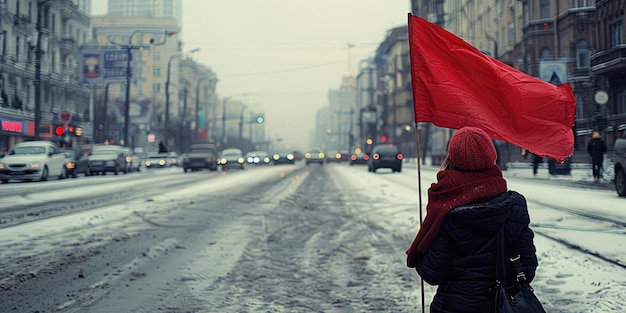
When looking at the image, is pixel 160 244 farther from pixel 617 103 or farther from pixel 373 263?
pixel 617 103

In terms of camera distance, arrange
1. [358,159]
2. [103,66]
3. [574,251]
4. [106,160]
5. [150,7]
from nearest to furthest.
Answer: [574,251] → [106,160] → [103,66] → [358,159] → [150,7]

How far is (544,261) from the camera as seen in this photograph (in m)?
7.45

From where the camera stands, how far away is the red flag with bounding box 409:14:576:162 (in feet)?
13.6

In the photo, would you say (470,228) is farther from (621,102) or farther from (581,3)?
(621,102)

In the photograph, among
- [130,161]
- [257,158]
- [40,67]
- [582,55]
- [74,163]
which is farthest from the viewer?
[257,158]

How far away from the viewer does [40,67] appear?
21.3m

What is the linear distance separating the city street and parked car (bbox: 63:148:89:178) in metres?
16.4

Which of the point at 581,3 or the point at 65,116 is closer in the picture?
the point at 581,3

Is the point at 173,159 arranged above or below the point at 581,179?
above

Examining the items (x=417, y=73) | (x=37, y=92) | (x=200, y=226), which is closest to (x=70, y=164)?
(x=37, y=92)

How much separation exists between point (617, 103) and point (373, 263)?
18.4 ft

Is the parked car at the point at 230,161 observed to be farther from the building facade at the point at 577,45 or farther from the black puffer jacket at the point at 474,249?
the black puffer jacket at the point at 474,249

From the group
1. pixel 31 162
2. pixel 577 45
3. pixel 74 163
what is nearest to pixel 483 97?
pixel 577 45

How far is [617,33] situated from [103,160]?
3274cm
